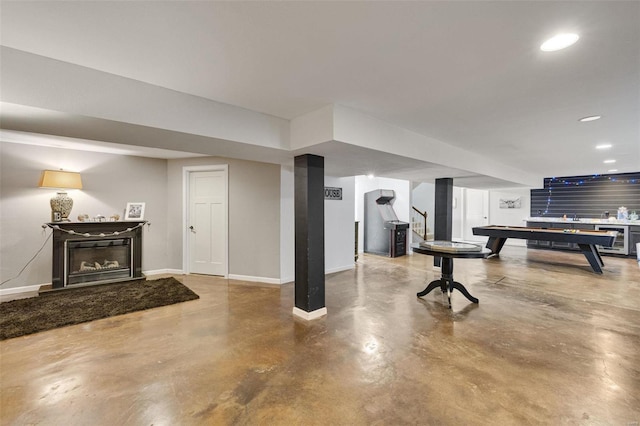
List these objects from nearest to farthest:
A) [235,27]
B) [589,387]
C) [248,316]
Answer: [235,27]
[589,387]
[248,316]

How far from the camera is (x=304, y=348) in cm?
259

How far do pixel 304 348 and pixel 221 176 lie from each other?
3.88m

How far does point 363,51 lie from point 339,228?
14.1 feet

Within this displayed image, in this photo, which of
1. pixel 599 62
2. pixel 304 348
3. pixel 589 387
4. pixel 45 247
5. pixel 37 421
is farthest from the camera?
pixel 45 247

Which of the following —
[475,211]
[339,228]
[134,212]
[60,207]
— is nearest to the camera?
[60,207]

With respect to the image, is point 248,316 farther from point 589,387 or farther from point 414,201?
point 414,201

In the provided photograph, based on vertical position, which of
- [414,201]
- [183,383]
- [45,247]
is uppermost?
[414,201]

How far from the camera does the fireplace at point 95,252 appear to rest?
435 cm

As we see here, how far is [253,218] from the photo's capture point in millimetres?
5008

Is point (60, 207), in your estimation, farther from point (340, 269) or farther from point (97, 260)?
point (340, 269)

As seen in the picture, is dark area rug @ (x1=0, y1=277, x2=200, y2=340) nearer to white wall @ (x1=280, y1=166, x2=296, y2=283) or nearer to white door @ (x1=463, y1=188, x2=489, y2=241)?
white wall @ (x1=280, y1=166, x2=296, y2=283)

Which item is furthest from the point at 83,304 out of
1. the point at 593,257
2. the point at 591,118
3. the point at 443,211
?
the point at 593,257

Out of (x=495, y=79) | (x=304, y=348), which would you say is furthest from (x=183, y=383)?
(x=495, y=79)

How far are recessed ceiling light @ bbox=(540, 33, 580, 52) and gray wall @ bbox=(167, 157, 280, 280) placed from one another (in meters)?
3.86
